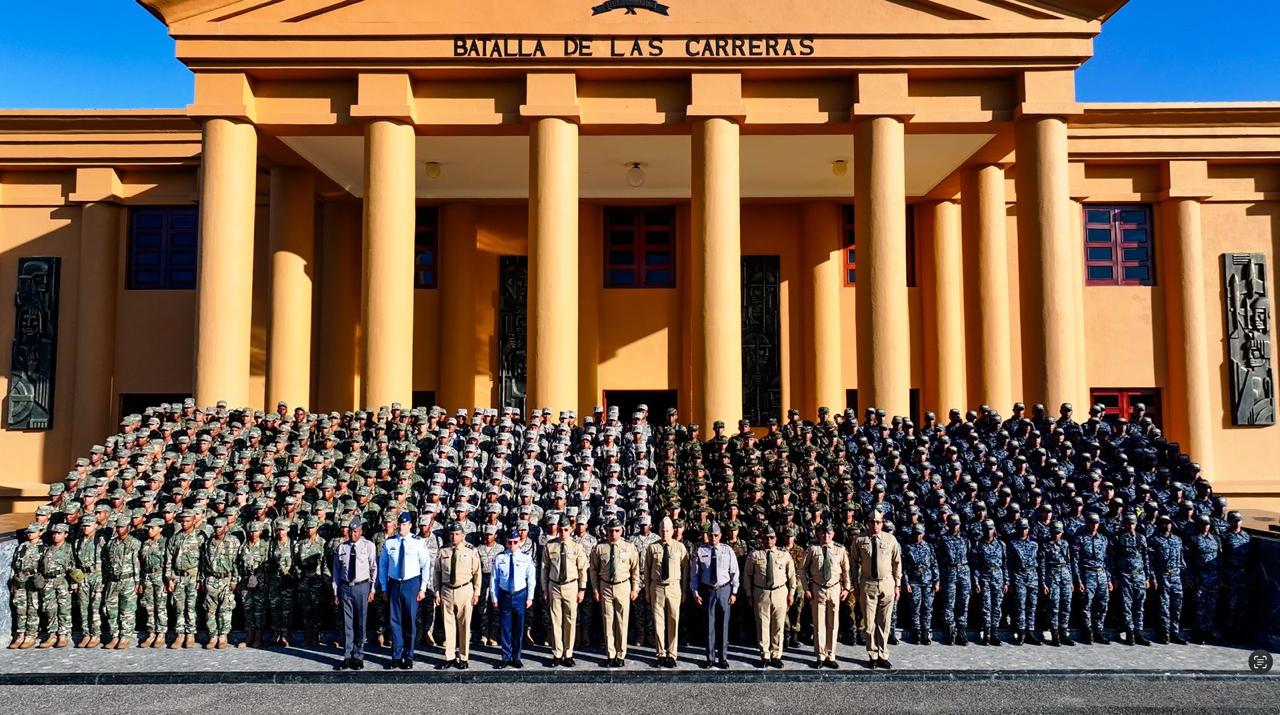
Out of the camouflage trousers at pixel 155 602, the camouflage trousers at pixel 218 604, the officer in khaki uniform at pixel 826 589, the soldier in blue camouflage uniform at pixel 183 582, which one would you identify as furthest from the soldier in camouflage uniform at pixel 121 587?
the officer in khaki uniform at pixel 826 589

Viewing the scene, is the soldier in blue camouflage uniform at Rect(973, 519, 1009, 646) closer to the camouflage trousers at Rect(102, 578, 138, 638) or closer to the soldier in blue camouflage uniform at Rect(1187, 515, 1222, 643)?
the soldier in blue camouflage uniform at Rect(1187, 515, 1222, 643)

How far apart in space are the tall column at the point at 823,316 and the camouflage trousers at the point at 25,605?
1476cm

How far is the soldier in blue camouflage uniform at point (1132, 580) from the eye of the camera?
1058 centimetres

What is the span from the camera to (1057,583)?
34.5ft

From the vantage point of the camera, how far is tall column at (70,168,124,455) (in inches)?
786

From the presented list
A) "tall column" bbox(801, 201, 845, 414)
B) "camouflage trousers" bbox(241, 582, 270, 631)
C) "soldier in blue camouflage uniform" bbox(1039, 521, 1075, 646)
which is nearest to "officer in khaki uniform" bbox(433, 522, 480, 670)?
"camouflage trousers" bbox(241, 582, 270, 631)

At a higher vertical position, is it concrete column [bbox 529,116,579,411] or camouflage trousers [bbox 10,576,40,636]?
concrete column [bbox 529,116,579,411]

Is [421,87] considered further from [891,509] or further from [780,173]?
[891,509]

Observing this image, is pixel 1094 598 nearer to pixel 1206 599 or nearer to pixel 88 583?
pixel 1206 599

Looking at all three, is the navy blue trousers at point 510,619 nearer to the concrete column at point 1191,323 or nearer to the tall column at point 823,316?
the tall column at point 823,316

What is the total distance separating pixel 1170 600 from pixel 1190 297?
11.5m

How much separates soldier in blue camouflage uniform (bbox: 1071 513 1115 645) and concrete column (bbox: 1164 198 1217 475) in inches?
431

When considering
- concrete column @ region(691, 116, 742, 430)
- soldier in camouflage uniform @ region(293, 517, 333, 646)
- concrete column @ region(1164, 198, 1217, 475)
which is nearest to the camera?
soldier in camouflage uniform @ region(293, 517, 333, 646)

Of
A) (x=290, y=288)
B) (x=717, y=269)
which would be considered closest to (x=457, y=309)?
(x=290, y=288)
